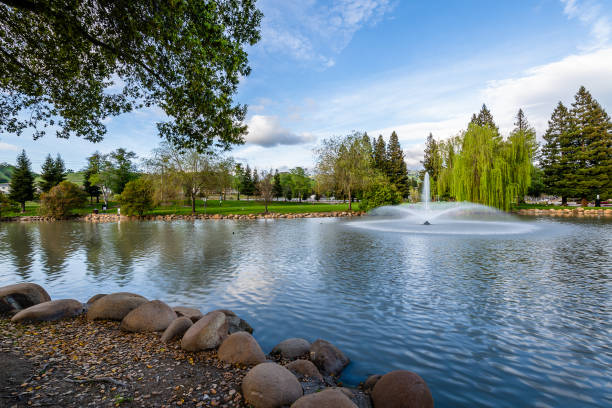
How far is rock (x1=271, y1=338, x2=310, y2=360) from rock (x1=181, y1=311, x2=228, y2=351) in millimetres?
877

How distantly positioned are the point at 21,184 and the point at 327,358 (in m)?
78.5

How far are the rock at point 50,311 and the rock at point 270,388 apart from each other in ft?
15.2

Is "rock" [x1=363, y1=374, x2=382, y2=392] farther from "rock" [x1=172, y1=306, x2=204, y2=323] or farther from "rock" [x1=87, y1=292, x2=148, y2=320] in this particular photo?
"rock" [x1=87, y1=292, x2=148, y2=320]

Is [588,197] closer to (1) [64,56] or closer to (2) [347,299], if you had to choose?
(2) [347,299]

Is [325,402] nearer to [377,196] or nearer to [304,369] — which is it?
[304,369]

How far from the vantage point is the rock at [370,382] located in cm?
368

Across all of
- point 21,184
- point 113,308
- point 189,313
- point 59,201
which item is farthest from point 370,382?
point 21,184

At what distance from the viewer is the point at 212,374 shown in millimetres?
A: 3652

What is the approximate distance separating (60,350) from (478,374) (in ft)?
19.1

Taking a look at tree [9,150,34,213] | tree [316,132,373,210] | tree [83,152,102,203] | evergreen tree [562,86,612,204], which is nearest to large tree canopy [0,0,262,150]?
tree [316,132,373,210]

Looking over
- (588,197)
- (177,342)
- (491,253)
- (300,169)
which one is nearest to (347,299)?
(177,342)

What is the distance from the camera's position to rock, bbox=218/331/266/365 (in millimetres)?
3994

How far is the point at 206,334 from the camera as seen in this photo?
175 inches

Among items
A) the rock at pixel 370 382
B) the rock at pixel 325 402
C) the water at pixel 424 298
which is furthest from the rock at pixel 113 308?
the rock at pixel 370 382
